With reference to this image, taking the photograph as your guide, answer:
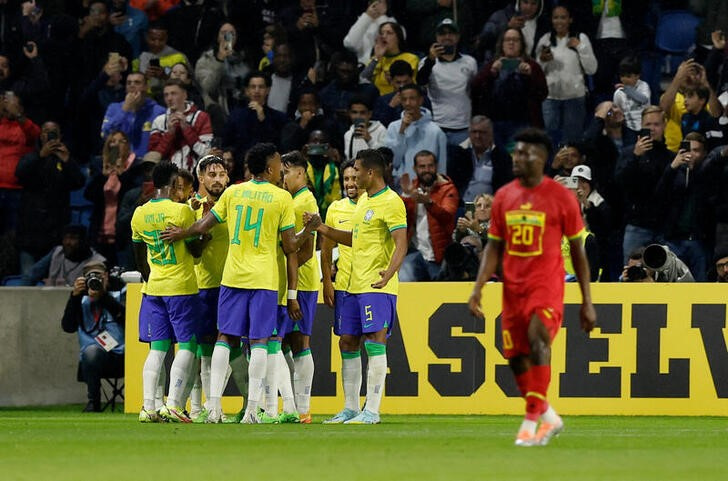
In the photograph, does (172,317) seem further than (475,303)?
Yes

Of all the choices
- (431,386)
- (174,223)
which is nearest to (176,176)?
(174,223)

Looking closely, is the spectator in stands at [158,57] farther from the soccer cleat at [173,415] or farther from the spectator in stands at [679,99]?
the soccer cleat at [173,415]

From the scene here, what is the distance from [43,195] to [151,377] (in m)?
7.36

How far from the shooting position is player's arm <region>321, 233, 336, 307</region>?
46.6 feet

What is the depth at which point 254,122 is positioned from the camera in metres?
20.5

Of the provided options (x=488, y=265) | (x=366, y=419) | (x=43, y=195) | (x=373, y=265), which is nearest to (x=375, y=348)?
(x=366, y=419)

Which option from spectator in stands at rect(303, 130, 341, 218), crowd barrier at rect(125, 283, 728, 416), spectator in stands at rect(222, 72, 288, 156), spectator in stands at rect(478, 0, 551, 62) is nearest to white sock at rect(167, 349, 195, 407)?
crowd barrier at rect(125, 283, 728, 416)

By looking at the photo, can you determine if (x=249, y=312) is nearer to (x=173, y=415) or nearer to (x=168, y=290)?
(x=168, y=290)

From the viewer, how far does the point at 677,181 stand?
60.5 ft

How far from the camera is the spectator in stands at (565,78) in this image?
2041 cm

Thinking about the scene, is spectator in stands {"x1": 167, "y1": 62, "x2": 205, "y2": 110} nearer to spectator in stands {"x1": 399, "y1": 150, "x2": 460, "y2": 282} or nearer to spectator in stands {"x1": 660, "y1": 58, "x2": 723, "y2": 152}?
spectator in stands {"x1": 399, "y1": 150, "x2": 460, "y2": 282}

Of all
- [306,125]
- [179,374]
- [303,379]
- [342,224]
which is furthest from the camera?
[306,125]

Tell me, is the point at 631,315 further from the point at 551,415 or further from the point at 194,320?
the point at 551,415

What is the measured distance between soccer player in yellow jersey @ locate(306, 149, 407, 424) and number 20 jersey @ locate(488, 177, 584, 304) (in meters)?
3.30
